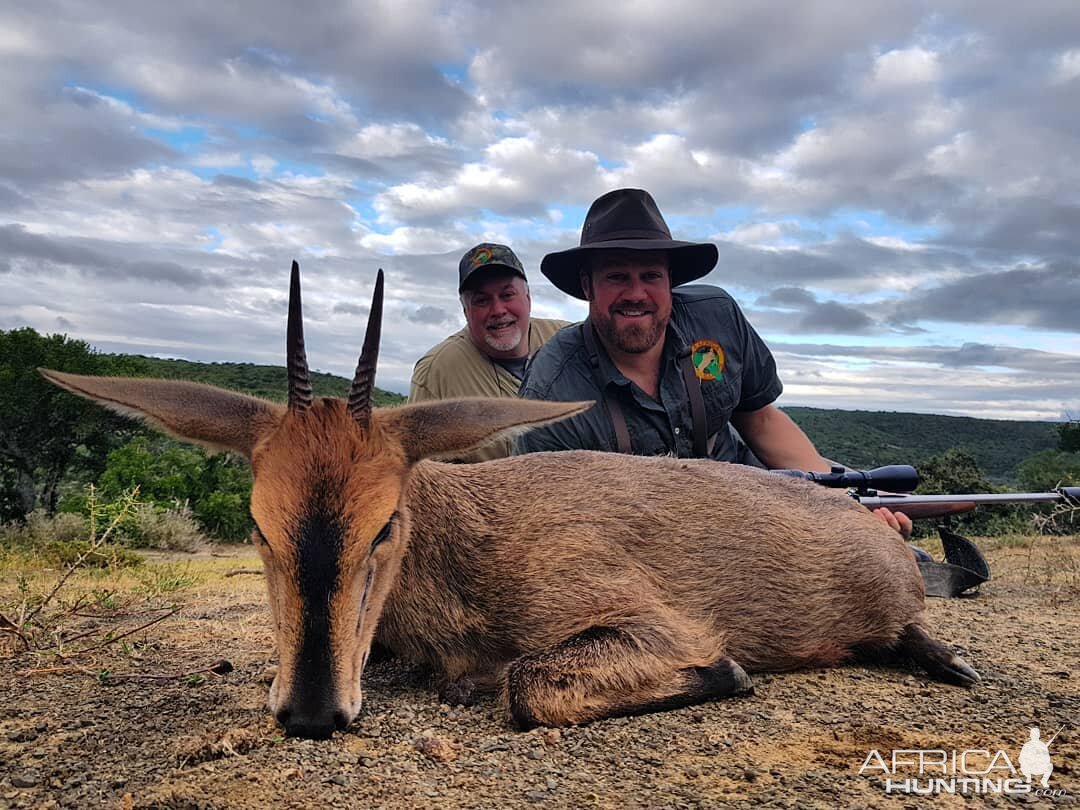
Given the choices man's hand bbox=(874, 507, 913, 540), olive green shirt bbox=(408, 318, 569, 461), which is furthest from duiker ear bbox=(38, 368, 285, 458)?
olive green shirt bbox=(408, 318, 569, 461)

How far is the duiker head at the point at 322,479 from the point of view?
3137mm

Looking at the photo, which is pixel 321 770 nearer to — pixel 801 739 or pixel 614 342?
pixel 801 739

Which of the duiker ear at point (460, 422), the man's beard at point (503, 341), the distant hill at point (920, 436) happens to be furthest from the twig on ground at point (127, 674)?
the distant hill at point (920, 436)

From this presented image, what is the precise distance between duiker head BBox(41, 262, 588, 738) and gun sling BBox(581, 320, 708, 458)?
3004 millimetres

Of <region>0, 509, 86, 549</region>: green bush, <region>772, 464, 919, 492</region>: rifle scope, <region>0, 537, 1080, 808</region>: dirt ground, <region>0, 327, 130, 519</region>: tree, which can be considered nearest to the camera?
<region>0, 537, 1080, 808</region>: dirt ground

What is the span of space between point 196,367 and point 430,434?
31.9m

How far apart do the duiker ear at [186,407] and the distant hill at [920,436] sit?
17342 mm

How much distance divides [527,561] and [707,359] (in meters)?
3.55

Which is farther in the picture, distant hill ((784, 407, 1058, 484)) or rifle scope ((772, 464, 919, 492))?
distant hill ((784, 407, 1058, 484))

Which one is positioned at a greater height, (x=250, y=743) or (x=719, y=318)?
(x=719, y=318)

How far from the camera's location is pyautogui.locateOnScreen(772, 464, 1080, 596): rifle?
6.86 m

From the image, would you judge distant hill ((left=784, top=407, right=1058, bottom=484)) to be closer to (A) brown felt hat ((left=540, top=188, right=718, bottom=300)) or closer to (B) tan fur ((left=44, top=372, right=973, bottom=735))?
(A) brown felt hat ((left=540, top=188, right=718, bottom=300))

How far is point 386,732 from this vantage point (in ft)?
11.6

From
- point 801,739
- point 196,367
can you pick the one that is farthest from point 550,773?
point 196,367
